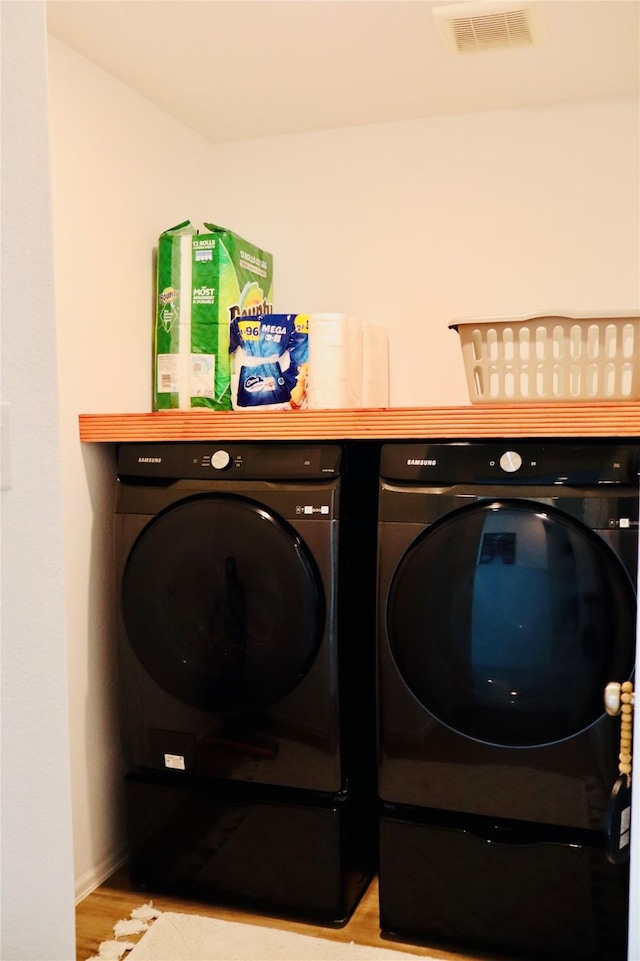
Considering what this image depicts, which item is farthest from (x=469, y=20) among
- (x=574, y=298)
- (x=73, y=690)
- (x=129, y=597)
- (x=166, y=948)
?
(x=166, y=948)

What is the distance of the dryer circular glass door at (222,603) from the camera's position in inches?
77.9

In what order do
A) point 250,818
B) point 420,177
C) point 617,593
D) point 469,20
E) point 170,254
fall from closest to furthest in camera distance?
point 617,593, point 469,20, point 250,818, point 170,254, point 420,177

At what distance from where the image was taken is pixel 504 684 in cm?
185

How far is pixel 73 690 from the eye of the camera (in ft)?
6.94

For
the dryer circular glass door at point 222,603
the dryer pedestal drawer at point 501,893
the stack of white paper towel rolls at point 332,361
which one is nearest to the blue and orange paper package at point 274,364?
the stack of white paper towel rolls at point 332,361

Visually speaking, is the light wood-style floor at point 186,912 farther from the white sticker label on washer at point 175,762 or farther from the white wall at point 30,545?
the white wall at point 30,545

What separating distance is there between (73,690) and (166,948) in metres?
0.61

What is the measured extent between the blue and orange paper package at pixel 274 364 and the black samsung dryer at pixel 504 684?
38 cm

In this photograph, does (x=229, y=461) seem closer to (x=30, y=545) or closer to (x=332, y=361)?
(x=332, y=361)

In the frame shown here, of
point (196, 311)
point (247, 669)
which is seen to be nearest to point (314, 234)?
point (196, 311)

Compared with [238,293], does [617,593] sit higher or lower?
lower

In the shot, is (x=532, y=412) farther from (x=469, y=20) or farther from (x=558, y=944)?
(x=558, y=944)

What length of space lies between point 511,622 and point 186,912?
104 centimetres

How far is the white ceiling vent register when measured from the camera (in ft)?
6.08
